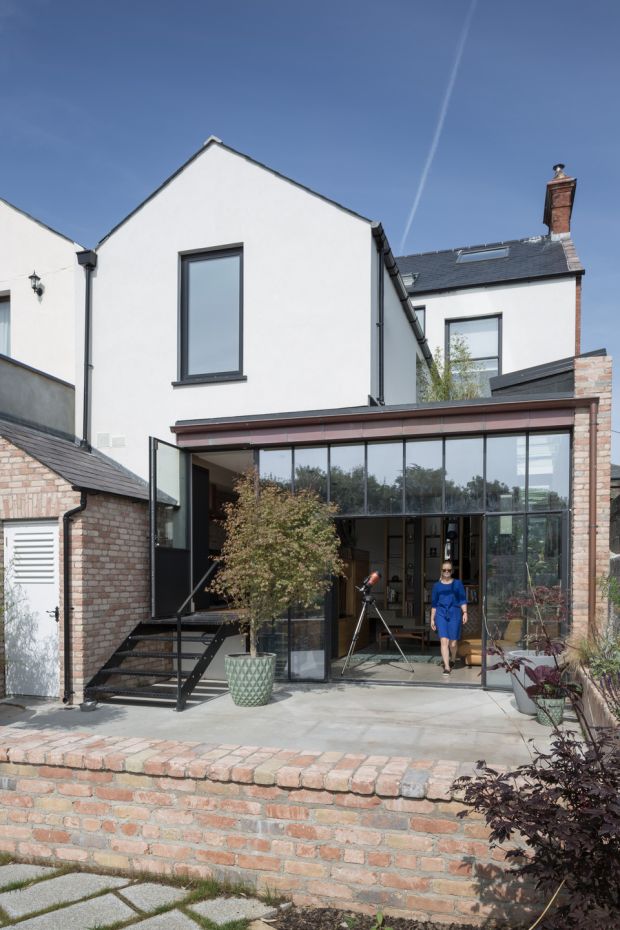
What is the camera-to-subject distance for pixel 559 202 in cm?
1691

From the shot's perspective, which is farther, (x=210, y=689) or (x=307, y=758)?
(x=210, y=689)

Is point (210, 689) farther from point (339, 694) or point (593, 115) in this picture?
point (593, 115)

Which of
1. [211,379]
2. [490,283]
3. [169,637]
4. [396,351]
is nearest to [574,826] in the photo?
[169,637]

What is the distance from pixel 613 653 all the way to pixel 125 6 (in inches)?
328

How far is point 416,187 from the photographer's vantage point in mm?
19328

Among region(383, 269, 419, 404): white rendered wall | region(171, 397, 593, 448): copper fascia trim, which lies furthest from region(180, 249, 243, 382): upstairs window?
region(383, 269, 419, 404): white rendered wall

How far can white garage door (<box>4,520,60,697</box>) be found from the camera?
26.7 feet

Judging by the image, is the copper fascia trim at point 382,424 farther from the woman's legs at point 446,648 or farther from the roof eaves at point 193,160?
the woman's legs at point 446,648

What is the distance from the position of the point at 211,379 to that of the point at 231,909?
294 inches

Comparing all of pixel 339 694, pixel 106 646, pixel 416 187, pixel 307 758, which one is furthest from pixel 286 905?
pixel 416 187

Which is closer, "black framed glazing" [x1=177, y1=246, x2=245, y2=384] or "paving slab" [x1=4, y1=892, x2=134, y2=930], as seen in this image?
→ "paving slab" [x1=4, y1=892, x2=134, y2=930]

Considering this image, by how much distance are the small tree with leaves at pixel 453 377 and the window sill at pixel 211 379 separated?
5.08 meters

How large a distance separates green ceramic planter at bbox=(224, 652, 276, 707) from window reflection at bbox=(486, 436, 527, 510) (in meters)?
3.42

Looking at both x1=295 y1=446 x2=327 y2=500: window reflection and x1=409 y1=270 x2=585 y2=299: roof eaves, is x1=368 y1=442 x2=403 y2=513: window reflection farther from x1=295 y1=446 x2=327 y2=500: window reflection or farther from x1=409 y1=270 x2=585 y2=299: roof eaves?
x1=409 y1=270 x2=585 y2=299: roof eaves
